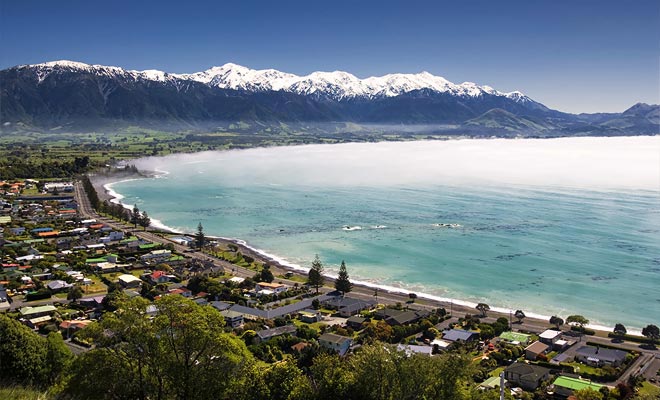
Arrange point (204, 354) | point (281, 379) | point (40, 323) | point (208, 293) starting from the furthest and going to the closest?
1. point (208, 293)
2. point (40, 323)
3. point (281, 379)
4. point (204, 354)

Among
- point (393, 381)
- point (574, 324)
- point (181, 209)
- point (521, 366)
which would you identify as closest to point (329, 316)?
point (521, 366)

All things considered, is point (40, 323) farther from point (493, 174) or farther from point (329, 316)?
point (493, 174)

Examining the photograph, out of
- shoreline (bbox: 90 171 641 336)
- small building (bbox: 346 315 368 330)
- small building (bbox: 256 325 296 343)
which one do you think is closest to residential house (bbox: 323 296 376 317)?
small building (bbox: 346 315 368 330)

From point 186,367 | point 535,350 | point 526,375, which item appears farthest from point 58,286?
point 535,350

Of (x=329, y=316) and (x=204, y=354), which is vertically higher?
(x=204, y=354)

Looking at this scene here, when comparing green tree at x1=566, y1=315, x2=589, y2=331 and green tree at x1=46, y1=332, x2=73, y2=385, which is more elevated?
green tree at x1=46, y1=332, x2=73, y2=385

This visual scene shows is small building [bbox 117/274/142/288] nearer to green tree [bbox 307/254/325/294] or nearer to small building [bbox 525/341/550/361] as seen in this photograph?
green tree [bbox 307/254/325/294]
